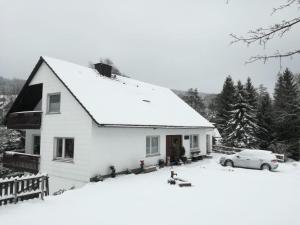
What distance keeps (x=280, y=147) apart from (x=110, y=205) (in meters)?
28.1

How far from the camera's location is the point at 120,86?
69.2 ft

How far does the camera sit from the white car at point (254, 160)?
1891 cm

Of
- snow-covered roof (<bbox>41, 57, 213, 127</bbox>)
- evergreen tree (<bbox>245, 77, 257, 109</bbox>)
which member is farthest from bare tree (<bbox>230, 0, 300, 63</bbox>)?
evergreen tree (<bbox>245, 77, 257, 109</bbox>)

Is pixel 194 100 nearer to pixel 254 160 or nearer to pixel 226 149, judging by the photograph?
pixel 226 149

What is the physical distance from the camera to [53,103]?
56.2 feet

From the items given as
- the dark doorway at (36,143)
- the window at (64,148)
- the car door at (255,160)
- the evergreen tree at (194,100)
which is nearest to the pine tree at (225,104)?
the evergreen tree at (194,100)

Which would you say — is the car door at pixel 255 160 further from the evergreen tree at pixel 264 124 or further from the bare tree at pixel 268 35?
the evergreen tree at pixel 264 124

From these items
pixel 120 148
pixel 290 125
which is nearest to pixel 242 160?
pixel 120 148

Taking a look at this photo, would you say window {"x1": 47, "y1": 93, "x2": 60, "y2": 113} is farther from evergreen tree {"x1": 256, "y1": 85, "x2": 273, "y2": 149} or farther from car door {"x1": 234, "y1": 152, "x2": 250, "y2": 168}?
evergreen tree {"x1": 256, "y1": 85, "x2": 273, "y2": 149}

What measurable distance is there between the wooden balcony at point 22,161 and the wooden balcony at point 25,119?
2.04 m

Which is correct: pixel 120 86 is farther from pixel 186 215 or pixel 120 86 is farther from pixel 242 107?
pixel 242 107

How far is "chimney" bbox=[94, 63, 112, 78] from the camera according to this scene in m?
21.7

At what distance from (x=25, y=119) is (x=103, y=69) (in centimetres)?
735

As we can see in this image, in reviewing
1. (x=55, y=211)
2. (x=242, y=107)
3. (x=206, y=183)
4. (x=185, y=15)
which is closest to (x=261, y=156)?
(x=206, y=183)
